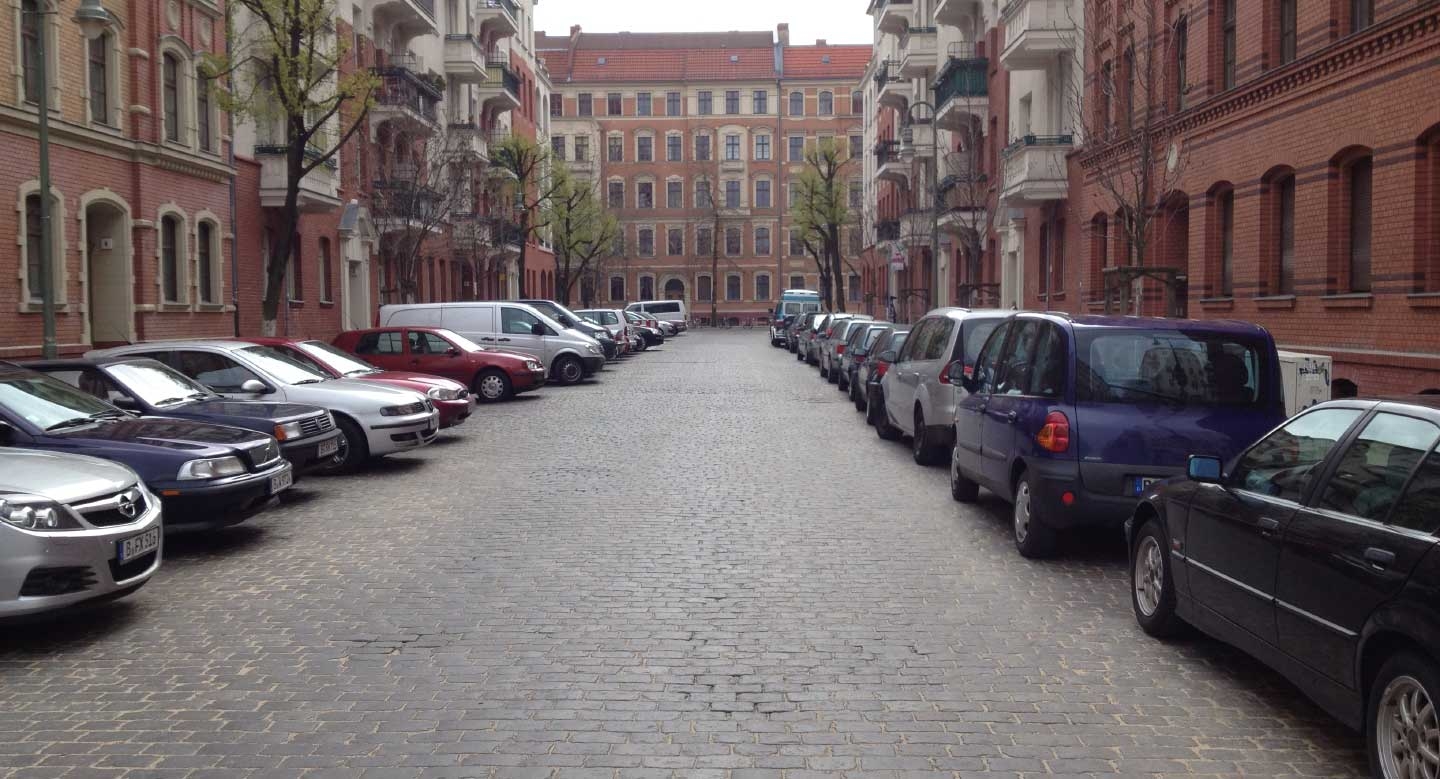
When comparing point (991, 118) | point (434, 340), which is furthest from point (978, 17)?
point (434, 340)

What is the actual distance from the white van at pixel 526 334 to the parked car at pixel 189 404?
17089 millimetres

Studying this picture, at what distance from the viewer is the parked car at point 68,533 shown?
6941 millimetres

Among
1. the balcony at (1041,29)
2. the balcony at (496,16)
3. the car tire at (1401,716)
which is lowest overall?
the car tire at (1401,716)

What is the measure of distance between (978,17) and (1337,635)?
40751 mm

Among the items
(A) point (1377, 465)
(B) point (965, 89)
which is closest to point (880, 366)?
(A) point (1377, 465)

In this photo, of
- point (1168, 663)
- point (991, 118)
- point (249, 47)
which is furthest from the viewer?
point (991, 118)

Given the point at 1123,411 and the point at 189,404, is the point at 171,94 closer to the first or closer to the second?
the point at 189,404

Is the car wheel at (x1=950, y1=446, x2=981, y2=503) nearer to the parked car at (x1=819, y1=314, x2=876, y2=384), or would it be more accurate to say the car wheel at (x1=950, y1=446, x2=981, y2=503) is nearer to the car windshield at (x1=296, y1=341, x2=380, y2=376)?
the car windshield at (x1=296, y1=341, x2=380, y2=376)

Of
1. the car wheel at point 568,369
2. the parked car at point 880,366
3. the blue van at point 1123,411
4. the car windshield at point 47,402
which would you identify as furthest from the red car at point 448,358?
the blue van at point 1123,411

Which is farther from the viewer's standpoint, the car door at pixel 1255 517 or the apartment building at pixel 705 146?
the apartment building at pixel 705 146

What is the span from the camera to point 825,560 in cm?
931

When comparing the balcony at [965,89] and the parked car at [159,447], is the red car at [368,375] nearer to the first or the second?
the parked car at [159,447]

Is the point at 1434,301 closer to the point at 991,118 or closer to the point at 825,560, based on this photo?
the point at 825,560

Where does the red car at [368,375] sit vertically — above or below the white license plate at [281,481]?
above
